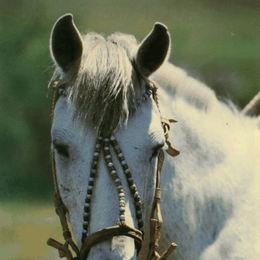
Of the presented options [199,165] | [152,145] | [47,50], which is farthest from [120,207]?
[47,50]

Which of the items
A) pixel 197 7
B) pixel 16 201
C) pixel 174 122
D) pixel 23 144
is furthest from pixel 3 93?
pixel 174 122

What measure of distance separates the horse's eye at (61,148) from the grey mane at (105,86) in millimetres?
87

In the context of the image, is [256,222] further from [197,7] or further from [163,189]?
[197,7]

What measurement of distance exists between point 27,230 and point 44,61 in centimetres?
88

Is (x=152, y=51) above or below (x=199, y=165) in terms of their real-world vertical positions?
above

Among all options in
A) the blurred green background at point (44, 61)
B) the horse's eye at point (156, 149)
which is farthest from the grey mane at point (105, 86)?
the blurred green background at point (44, 61)

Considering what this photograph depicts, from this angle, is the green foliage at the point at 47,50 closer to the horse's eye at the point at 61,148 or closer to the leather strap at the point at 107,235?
the horse's eye at the point at 61,148

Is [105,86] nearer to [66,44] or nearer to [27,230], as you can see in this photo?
[66,44]

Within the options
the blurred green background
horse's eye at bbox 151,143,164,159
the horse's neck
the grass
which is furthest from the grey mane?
the grass

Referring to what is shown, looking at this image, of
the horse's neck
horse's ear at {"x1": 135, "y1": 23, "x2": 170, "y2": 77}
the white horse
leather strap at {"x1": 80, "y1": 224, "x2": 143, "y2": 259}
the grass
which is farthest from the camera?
the grass

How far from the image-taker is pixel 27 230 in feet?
12.0

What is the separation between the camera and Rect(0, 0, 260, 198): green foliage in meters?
3.49

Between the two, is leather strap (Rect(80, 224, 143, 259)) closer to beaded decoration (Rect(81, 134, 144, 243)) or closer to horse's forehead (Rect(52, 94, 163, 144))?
beaded decoration (Rect(81, 134, 144, 243))

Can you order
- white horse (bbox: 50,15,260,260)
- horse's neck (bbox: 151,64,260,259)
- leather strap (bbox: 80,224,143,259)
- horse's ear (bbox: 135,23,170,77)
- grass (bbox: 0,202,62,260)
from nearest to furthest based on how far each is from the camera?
1. leather strap (bbox: 80,224,143,259)
2. white horse (bbox: 50,15,260,260)
3. horse's ear (bbox: 135,23,170,77)
4. horse's neck (bbox: 151,64,260,259)
5. grass (bbox: 0,202,62,260)
